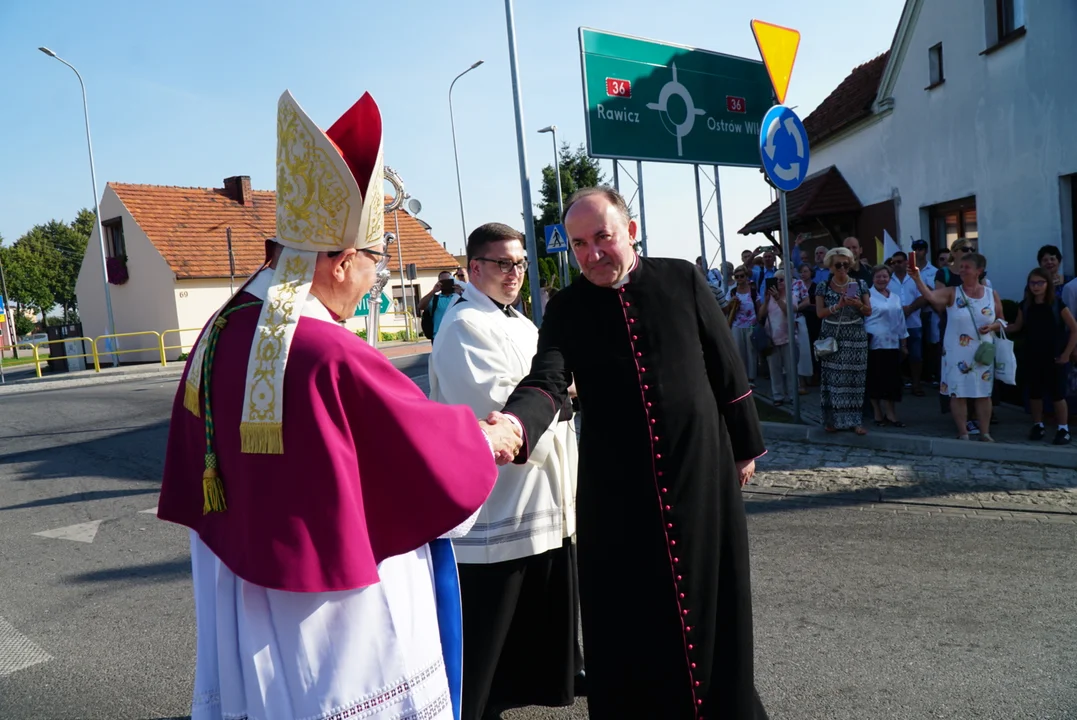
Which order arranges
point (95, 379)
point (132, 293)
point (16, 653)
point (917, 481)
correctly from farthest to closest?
point (132, 293), point (95, 379), point (917, 481), point (16, 653)

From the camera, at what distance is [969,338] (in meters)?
8.08

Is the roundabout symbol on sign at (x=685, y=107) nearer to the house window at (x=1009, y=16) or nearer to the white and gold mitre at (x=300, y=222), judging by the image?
the house window at (x=1009, y=16)

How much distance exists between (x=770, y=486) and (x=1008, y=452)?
229 centimetres

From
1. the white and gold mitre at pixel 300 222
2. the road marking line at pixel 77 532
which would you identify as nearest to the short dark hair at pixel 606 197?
the white and gold mitre at pixel 300 222

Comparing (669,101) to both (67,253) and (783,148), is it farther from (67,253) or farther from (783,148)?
(67,253)

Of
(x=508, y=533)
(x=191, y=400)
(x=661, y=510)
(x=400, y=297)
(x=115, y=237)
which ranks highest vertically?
(x=115, y=237)

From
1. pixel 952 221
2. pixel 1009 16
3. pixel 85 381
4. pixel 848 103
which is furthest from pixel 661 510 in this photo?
pixel 85 381

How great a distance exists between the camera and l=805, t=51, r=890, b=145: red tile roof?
59.6 ft

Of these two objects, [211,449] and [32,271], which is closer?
[211,449]

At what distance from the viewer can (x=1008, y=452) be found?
7.53m

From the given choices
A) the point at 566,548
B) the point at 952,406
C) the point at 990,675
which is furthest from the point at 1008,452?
the point at 566,548

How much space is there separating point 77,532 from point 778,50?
24.8 feet

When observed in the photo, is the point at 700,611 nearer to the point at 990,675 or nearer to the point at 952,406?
the point at 990,675

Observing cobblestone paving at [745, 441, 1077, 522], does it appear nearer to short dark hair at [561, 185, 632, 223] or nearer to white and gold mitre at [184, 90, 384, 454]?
short dark hair at [561, 185, 632, 223]
